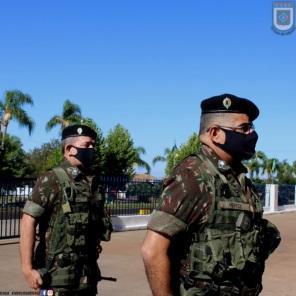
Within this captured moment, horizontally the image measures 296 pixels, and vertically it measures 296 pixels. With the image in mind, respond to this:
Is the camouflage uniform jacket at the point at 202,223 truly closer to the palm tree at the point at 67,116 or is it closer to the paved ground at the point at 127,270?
the paved ground at the point at 127,270

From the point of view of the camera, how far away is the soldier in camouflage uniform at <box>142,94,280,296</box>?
94.2 inches

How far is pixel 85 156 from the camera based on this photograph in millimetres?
4066

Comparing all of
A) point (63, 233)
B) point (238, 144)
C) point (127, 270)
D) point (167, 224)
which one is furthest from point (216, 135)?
point (127, 270)

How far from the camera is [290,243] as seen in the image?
13.9 m

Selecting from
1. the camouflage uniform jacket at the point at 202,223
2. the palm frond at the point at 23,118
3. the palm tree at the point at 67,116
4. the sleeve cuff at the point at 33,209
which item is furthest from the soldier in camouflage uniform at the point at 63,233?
the palm tree at the point at 67,116

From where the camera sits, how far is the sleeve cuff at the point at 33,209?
12.0 ft

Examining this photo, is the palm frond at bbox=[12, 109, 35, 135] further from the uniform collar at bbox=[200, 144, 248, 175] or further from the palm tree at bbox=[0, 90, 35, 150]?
the uniform collar at bbox=[200, 144, 248, 175]

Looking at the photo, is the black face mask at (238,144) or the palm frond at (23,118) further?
the palm frond at (23,118)

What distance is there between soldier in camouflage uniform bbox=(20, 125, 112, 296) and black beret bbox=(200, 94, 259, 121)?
4.87ft

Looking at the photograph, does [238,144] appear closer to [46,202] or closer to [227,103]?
[227,103]

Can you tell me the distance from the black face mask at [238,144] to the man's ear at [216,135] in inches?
0.6

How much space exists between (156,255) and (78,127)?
1996 mm

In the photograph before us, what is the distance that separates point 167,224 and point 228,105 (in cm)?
69

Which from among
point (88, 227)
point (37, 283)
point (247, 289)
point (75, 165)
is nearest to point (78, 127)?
point (75, 165)
